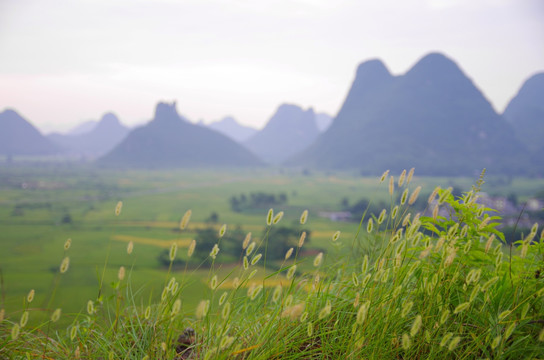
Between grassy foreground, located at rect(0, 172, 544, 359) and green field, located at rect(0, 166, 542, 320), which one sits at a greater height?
grassy foreground, located at rect(0, 172, 544, 359)

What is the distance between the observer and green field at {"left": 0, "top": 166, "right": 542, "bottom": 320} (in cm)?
3925

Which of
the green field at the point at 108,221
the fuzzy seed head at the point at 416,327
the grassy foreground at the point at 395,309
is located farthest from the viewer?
the green field at the point at 108,221

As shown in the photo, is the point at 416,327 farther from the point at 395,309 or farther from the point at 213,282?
the point at 213,282

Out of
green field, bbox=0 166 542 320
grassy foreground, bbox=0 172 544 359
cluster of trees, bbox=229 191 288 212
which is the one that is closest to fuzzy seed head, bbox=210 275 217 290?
grassy foreground, bbox=0 172 544 359

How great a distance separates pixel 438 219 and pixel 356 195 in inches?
3970

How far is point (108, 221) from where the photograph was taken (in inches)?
2852

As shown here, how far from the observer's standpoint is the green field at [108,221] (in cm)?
3925

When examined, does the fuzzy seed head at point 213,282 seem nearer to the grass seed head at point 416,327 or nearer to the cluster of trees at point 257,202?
the grass seed head at point 416,327

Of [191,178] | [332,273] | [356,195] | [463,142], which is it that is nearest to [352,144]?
[463,142]

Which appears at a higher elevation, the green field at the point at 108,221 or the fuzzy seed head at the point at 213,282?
the fuzzy seed head at the point at 213,282

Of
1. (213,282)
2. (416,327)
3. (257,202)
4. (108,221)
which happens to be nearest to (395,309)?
(416,327)

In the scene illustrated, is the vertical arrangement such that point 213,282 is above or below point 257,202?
above

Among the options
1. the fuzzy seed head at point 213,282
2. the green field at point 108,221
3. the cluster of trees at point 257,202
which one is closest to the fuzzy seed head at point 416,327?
the fuzzy seed head at point 213,282

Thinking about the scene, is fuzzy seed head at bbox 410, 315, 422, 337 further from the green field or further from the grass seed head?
the green field
